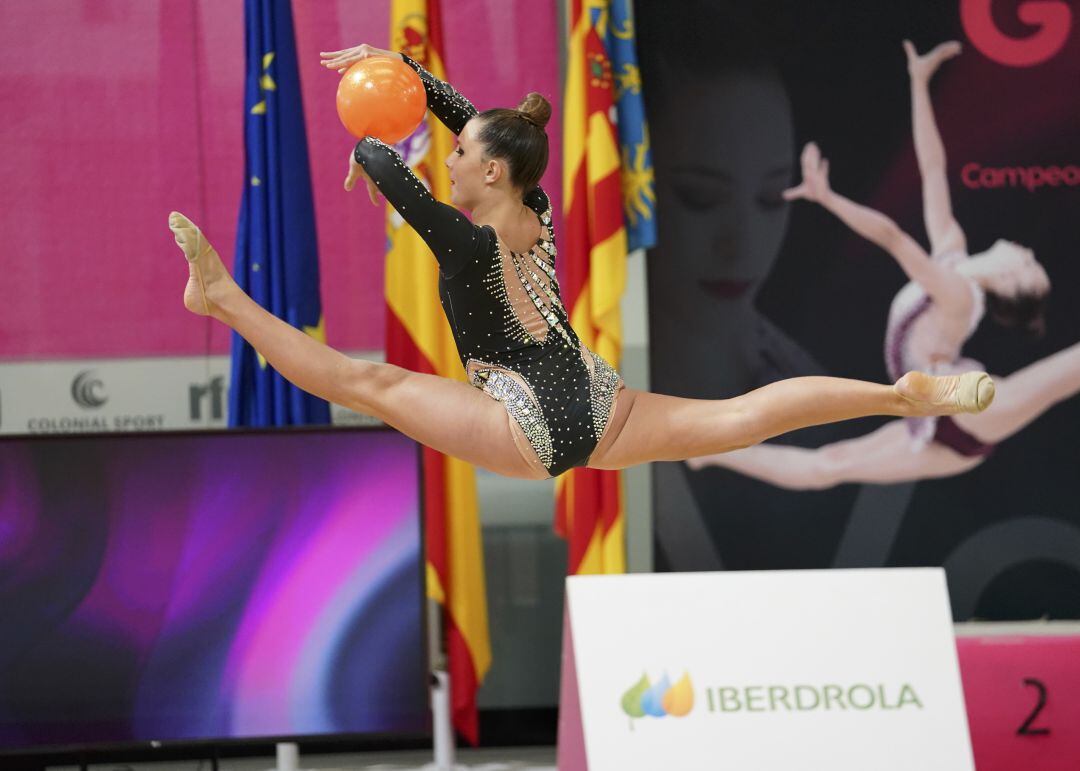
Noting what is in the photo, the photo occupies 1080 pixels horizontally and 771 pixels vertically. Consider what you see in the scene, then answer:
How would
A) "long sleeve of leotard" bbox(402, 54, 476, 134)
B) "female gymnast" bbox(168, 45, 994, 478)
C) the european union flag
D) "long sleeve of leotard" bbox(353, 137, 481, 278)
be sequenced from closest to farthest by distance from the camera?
"long sleeve of leotard" bbox(353, 137, 481, 278)
"female gymnast" bbox(168, 45, 994, 478)
"long sleeve of leotard" bbox(402, 54, 476, 134)
the european union flag

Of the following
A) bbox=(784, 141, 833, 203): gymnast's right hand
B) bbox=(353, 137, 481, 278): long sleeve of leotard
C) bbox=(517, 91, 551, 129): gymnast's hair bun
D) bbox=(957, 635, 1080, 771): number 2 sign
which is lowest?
bbox=(957, 635, 1080, 771): number 2 sign

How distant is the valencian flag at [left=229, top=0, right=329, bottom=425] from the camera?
414cm

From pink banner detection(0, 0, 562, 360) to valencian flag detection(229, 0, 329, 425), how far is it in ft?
1.76

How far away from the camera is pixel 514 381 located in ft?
8.36

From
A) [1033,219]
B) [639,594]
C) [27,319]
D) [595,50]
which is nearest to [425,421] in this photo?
[639,594]

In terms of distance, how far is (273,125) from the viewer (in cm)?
417

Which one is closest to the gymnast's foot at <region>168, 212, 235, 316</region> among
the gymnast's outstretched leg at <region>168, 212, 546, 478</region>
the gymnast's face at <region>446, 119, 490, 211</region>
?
the gymnast's outstretched leg at <region>168, 212, 546, 478</region>

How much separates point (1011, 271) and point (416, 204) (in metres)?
3.21

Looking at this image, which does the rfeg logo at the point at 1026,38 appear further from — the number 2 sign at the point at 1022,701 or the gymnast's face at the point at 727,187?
the number 2 sign at the point at 1022,701

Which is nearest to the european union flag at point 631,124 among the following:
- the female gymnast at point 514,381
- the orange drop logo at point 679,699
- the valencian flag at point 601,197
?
the valencian flag at point 601,197

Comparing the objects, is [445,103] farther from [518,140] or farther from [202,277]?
[202,277]

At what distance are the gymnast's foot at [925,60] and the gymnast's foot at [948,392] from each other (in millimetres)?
2675

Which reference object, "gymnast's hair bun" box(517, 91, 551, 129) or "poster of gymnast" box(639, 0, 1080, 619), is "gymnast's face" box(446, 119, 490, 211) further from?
"poster of gymnast" box(639, 0, 1080, 619)

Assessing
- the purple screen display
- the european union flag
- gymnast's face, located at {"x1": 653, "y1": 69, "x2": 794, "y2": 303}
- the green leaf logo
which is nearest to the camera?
the green leaf logo
